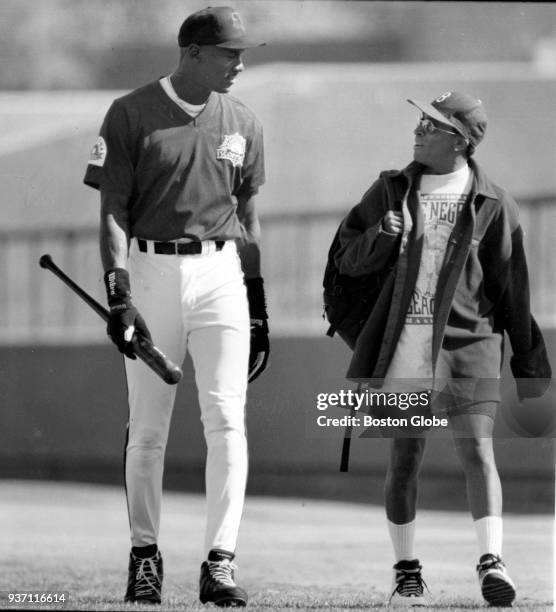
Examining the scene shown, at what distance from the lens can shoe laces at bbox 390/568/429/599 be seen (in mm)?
6715

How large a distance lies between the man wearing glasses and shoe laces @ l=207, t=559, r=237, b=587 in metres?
0.62

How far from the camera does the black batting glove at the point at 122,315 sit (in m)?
6.45

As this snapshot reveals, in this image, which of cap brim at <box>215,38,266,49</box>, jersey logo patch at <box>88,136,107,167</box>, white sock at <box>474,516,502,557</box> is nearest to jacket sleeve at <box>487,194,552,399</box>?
white sock at <box>474,516,502,557</box>

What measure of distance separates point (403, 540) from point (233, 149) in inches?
61.3

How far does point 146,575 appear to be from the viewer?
21.8 ft

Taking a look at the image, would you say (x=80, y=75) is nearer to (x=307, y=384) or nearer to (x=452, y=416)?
(x=307, y=384)

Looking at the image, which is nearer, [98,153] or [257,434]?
[98,153]

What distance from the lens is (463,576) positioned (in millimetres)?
6742

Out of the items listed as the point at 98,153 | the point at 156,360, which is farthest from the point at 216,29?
the point at 156,360

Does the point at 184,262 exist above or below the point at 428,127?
below

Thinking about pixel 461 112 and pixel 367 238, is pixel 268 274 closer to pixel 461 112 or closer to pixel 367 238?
pixel 367 238

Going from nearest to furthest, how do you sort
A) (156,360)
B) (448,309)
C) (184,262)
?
(156,360)
(184,262)
(448,309)

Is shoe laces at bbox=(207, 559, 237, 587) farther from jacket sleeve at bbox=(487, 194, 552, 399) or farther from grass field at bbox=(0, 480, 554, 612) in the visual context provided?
jacket sleeve at bbox=(487, 194, 552, 399)

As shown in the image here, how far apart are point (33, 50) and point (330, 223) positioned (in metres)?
1.27
